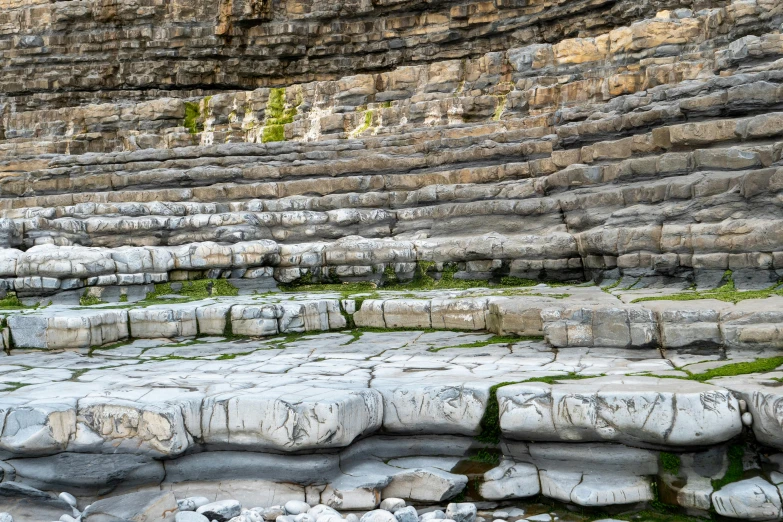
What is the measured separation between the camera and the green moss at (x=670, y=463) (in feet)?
11.8

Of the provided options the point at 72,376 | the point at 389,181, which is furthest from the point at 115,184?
the point at 72,376

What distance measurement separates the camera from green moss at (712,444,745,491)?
3.49 metres

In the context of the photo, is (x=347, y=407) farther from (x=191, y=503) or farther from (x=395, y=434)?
(x=191, y=503)

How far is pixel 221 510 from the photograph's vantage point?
3621 millimetres

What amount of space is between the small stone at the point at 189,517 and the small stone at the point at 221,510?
0.05m

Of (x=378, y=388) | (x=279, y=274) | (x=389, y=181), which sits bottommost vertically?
(x=378, y=388)

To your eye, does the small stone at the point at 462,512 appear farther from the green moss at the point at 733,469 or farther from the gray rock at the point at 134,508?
the gray rock at the point at 134,508

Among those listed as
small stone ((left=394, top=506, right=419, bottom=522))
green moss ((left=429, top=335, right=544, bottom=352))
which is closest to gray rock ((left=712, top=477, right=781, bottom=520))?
small stone ((left=394, top=506, right=419, bottom=522))

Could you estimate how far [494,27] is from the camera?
59.6ft

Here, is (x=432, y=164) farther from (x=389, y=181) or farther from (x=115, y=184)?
(x=115, y=184)

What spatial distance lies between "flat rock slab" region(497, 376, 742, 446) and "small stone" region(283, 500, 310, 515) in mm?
1225

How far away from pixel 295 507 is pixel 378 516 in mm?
482

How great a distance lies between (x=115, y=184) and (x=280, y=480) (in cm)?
954

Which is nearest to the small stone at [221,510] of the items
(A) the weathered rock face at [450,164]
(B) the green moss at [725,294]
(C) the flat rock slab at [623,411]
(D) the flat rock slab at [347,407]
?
(D) the flat rock slab at [347,407]
